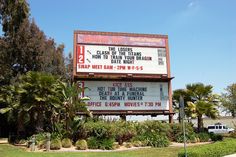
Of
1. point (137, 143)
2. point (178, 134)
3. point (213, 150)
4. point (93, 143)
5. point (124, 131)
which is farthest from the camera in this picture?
point (178, 134)

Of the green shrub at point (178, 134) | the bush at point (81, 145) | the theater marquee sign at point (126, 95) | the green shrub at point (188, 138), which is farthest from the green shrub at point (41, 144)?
the green shrub at point (188, 138)

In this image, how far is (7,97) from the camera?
32.2 meters

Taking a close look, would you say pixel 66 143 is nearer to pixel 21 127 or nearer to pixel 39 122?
pixel 39 122

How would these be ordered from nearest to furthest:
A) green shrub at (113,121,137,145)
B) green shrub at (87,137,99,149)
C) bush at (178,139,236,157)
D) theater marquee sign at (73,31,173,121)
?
bush at (178,139,236,157), green shrub at (87,137,99,149), green shrub at (113,121,137,145), theater marquee sign at (73,31,173,121)

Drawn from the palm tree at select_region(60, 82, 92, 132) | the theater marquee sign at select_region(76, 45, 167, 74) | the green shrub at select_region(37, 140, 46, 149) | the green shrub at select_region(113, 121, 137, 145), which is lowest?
the green shrub at select_region(37, 140, 46, 149)

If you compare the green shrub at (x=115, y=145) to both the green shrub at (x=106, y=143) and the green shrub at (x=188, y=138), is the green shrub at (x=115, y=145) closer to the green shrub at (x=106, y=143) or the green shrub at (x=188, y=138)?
the green shrub at (x=106, y=143)

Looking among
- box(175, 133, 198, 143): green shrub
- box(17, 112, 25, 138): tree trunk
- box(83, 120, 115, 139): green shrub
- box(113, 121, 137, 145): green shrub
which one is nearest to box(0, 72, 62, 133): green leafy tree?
box(17, 112, 25, 138): tree trunk

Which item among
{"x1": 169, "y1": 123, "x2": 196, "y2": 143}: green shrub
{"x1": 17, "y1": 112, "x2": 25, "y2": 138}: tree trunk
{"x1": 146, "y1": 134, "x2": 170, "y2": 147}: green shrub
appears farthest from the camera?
{"x1": 17, "y1": 112, "x2": 25, "y2": 138}: tree trunk

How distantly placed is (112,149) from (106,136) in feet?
4.31

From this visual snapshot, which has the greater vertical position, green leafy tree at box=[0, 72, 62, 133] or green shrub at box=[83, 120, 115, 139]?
green leafy tree at box=[0, 72, 62, 133]

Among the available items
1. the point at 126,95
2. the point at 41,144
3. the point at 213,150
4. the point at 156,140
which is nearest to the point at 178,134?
the point at 156,140

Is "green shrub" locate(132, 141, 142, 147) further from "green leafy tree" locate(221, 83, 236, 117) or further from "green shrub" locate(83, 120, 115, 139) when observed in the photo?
"green leafy tree" locate(221, 83, 236, 117)

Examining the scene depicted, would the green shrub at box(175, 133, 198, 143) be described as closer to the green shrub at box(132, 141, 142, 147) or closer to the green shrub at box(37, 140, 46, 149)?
the green shrub at box(132, 141, 142, 147)

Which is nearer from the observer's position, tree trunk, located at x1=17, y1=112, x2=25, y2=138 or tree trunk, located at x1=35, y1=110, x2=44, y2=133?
tree trunk, located at x1=35, y1=110, x2=44, y2=133
